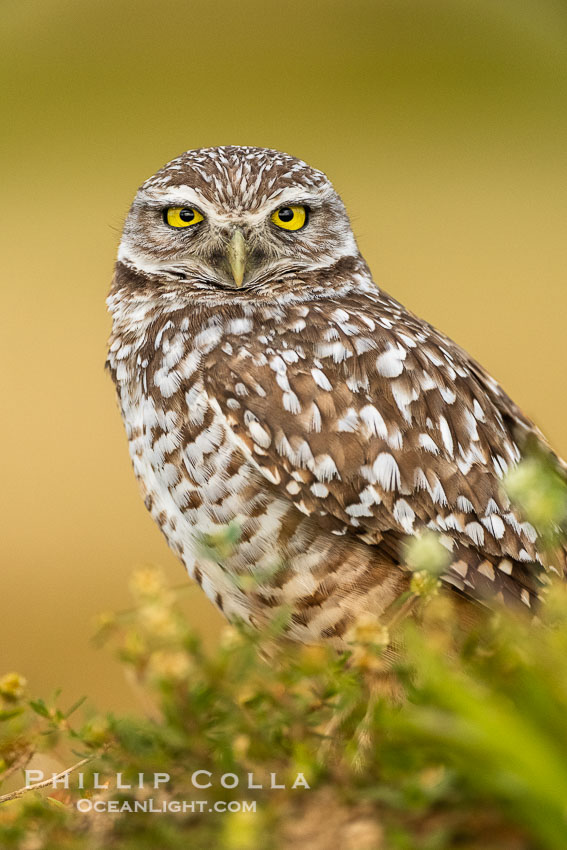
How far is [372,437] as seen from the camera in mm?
1266

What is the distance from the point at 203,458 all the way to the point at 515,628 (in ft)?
2.28

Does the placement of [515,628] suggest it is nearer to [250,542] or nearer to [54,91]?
[250,542]

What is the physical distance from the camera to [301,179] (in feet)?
5.05

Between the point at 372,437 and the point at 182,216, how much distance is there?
21.7 inches

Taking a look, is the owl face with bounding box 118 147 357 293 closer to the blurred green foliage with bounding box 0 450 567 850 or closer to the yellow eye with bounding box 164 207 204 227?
the yellow eye with bounding box 164 207 204 227

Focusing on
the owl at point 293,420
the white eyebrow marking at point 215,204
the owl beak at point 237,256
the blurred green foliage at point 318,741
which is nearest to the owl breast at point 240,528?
the owl at point 293,420

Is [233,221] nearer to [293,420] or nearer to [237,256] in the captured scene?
[237,256]

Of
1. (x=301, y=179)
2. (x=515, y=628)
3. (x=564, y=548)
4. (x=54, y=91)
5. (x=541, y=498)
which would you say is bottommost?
(x=564, y=548)

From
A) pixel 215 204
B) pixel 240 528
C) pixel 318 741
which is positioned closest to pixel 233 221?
pixel 215 204

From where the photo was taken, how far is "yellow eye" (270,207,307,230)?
151cm

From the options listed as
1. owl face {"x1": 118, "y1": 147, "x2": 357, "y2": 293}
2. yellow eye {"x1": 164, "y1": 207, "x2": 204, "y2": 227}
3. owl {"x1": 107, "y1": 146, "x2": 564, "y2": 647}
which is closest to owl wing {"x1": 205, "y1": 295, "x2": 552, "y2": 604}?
owl {"x1": 107, "y1": 146, "x2": 564, "y2": 647}

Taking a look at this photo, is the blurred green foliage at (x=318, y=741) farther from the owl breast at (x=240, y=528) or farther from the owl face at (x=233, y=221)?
the owl face at (x=233, y=221)

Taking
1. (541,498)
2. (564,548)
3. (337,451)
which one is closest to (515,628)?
(541,498)

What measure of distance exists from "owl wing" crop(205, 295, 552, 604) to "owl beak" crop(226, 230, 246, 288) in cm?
10
